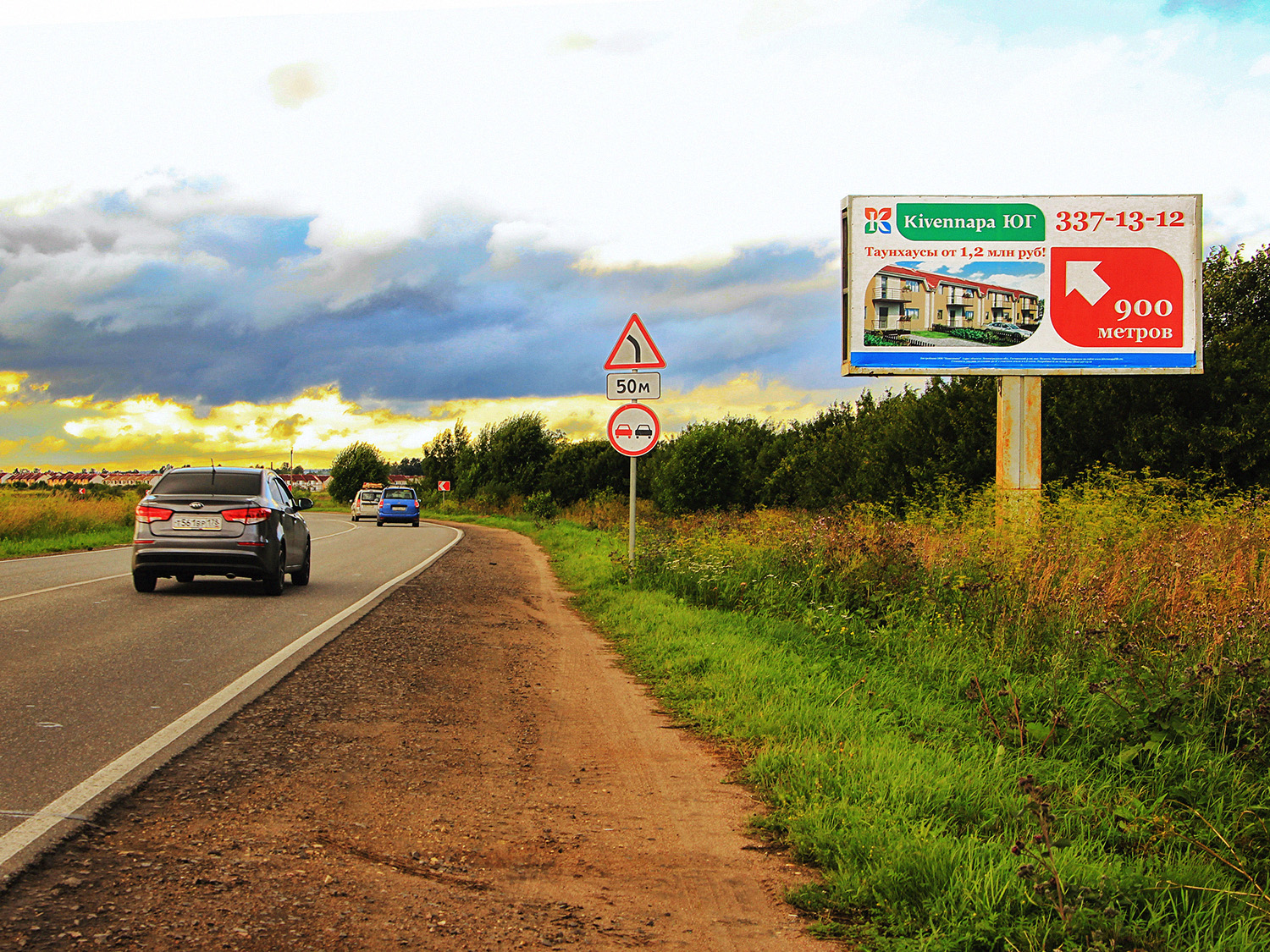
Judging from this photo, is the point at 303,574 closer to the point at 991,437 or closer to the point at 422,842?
the point at 422,842

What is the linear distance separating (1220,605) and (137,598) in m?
12.4

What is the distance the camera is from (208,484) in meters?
13.4

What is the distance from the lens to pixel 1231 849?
404cm

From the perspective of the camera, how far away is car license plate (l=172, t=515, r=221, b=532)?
12.9 m

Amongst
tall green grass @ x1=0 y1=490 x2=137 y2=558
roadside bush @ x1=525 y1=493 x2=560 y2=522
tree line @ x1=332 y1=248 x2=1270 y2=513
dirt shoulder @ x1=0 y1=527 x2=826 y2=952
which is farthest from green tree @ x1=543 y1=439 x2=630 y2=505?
dirt shoulder @ x1=0 y1=527 x2=826 y2=952

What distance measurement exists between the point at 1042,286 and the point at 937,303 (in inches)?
75.5

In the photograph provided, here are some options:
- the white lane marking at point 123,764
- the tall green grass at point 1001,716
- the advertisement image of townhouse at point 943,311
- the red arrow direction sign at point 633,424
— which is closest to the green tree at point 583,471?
the advertisement image of townhouse at point 943,311

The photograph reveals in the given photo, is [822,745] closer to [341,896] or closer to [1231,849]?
[1231,849]

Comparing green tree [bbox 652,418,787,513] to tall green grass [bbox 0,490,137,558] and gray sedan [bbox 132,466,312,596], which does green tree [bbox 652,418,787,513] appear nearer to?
tall green grass [bbox 0,490,137,558]

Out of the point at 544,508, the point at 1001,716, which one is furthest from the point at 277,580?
the point at 544,508

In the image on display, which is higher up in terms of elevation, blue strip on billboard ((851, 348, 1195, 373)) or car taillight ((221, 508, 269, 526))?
blue strip on billboard ((851, 348, 1195, 373))

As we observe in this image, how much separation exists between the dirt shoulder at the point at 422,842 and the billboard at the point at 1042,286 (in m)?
12.9

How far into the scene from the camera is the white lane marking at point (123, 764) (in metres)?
3.92

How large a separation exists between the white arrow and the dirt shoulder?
14117 mm
